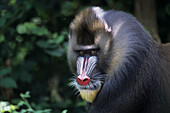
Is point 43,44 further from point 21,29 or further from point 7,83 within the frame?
point 7,83

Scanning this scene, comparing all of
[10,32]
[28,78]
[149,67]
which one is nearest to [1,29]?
[10,32]

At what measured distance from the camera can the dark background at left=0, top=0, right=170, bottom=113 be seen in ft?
18.2

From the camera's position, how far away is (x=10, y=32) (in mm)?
5891

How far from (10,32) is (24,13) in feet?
1.55

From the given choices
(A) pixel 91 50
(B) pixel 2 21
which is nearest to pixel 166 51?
(A) pixel 91 50

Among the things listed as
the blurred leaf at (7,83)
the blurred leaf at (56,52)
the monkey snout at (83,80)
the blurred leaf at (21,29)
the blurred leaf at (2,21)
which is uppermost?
the blurred leaf at (2,21)

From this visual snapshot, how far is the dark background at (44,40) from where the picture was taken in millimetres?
5559

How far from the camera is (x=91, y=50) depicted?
12.8ft

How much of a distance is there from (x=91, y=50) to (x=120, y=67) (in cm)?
40

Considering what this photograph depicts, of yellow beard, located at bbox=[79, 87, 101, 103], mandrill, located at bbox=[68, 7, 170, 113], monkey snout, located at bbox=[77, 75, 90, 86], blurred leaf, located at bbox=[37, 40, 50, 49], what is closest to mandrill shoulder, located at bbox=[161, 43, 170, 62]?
mandrill, located at bbox=[68, 7, 170, 113]

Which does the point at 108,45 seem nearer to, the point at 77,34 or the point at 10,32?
the point at 77,34

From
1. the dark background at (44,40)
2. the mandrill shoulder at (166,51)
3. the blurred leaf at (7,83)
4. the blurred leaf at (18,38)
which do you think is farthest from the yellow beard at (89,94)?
the blurred leaf at (18,38)

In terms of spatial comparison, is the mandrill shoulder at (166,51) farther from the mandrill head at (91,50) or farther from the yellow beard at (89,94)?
the yellow beard at (89,94)

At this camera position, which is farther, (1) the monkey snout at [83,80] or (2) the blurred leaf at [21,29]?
(2) the blurred leaf at [21,29]
